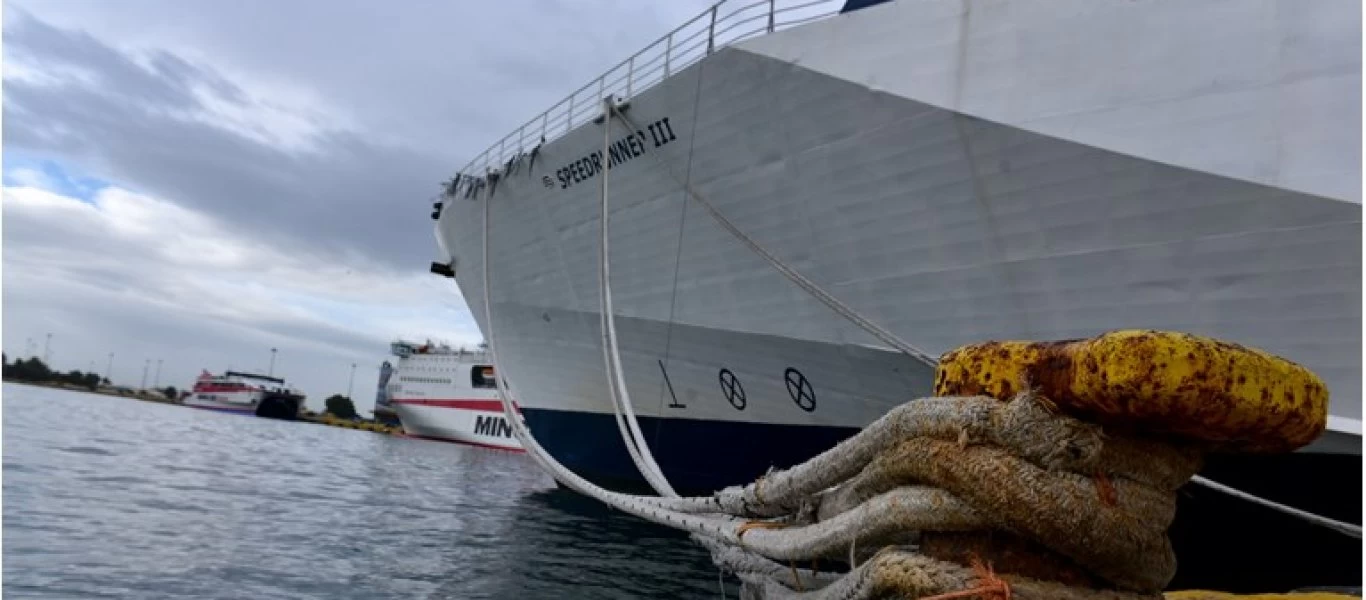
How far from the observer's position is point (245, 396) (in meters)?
80.4

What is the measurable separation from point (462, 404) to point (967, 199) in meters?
40.8

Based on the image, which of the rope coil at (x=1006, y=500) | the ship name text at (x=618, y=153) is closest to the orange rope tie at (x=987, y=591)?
the rope coil at (x=1006, y=500)

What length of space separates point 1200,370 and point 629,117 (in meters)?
7.94

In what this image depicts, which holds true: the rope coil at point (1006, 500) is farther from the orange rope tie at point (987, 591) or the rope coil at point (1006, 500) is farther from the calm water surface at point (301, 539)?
the calm water surface at point (301, 539)

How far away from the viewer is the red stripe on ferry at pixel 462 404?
42219mm

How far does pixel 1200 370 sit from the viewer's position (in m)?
2.03

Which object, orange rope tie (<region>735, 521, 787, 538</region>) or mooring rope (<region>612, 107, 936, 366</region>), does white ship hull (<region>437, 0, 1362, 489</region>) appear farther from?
orange rope tie (<region>735, 521, 787, 538</region>)

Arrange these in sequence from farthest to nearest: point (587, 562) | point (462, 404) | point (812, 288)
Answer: point (462, 404)
point (587, 562)
point (812, 288)

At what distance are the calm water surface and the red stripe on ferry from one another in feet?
83.2

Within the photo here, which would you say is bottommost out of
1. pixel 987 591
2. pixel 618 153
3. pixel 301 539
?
pixel 301 539

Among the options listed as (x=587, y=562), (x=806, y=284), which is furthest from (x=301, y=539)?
(x=806, y=284)

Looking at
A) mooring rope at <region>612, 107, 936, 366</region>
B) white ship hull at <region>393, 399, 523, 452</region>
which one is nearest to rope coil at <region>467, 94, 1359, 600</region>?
mooring rope at <region>612, 107, 936, 366</region>

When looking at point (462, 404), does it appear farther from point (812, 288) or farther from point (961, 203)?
point (961, 203)

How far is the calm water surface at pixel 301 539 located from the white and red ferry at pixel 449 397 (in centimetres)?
2540
